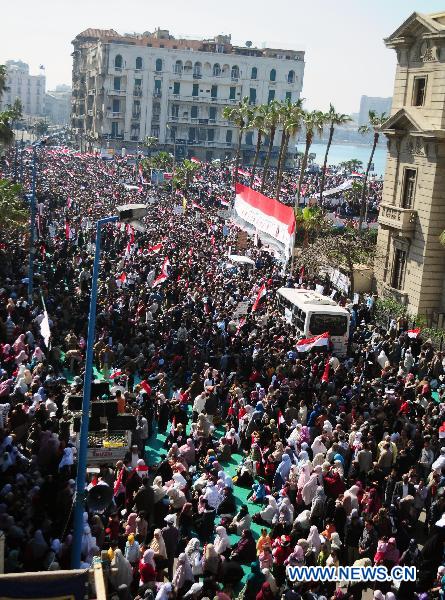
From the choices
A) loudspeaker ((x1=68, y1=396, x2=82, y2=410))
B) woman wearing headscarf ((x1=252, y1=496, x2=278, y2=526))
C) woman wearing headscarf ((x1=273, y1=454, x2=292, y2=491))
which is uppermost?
loudspeaker ((x1=68, y1=396, x2=82, y2=410))

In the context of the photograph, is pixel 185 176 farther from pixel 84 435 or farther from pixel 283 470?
pixel 84 435

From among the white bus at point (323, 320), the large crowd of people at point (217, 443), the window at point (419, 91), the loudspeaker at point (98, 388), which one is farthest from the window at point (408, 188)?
the loudspeaker at point (98, 388)

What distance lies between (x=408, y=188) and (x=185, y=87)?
85.6 meters

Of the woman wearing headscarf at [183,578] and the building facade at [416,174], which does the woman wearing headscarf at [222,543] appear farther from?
the building facade at [416,174]

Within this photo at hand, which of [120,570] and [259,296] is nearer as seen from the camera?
[120,570]

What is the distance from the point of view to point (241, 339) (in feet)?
79.3

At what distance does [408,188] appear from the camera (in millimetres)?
A: 34188

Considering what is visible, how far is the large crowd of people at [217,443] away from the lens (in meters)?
12.4

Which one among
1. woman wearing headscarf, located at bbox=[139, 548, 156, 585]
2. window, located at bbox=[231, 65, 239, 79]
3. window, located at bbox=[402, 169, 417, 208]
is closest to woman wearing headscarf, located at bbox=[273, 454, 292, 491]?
woman wearing headscarf, located at bbox=[139, 548, 156, 585]

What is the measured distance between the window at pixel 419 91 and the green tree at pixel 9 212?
16.9 metres

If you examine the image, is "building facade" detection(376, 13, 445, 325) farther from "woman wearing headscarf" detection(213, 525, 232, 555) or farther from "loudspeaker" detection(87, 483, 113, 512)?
"loudspeaker" detection(87, 483, 113, 512)

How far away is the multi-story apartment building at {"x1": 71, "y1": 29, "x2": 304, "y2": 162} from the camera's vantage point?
11406 centimetres

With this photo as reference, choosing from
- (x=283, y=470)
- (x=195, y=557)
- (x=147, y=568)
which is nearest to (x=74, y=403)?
(x=147, y=568)

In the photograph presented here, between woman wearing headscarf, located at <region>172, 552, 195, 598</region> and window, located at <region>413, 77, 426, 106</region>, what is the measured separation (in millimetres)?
25530
